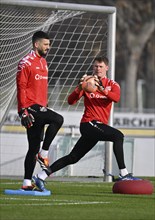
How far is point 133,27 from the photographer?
5538 centimetres

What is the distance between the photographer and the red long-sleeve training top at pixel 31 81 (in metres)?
14.5

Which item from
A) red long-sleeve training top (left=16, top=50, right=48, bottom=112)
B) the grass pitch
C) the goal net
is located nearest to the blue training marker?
the grass pitch

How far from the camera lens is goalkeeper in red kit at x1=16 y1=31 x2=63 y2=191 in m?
14.5

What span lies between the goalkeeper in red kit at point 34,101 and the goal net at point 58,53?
3.73 metres

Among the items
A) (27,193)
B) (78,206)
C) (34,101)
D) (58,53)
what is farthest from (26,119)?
(58,53)

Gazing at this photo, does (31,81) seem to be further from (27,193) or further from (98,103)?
(27,193)

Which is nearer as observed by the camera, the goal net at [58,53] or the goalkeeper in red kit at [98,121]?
the goalkeeper in red kit at [98,121]

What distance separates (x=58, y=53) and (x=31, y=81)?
6546 millimetres

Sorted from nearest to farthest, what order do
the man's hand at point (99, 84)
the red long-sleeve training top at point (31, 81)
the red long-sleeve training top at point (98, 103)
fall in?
the red long-sleeve training top at point (31, 81)
the man's hand at point (99, 84)
the red long-sleeve training top at point (98, 103)

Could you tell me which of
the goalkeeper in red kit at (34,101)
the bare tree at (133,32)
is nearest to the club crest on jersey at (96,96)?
the goalkeeper in red kit at (34,101)

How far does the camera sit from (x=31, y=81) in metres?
14.6

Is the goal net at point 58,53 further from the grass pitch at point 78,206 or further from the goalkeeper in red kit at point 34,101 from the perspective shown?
the grass pitch at point 78,206

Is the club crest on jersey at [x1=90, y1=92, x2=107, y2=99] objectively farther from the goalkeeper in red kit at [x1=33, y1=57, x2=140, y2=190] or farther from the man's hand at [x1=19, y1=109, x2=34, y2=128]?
the man's hand at [x1=19, y1=109, x2=34, y2=128]

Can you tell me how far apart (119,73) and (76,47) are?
42884mm
